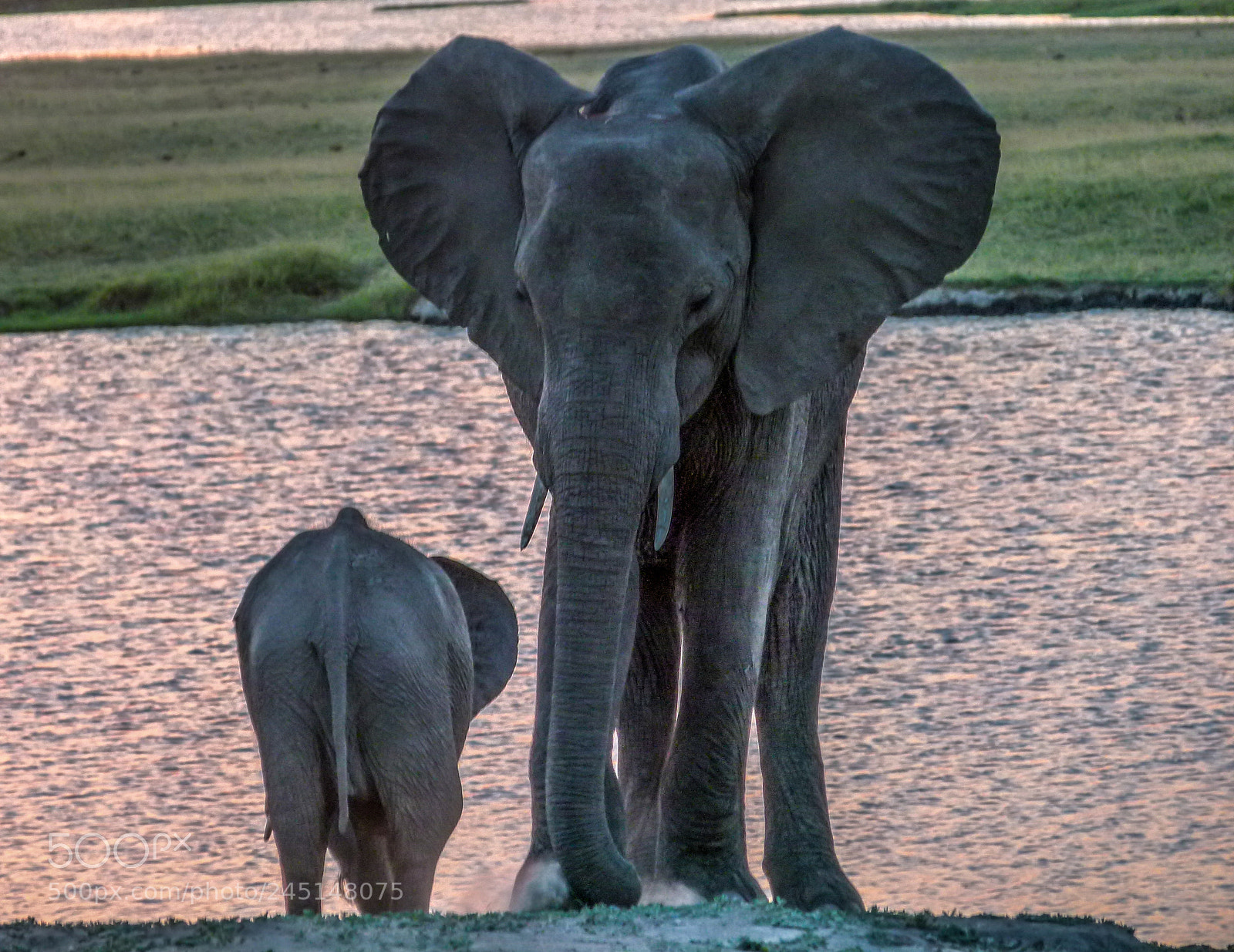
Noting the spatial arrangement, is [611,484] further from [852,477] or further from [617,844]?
A: [852,477]

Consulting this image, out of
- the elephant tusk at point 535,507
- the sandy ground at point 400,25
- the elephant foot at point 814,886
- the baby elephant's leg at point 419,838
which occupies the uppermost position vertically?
the elephant tusk at point 535,507

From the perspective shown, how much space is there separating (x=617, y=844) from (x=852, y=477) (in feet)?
18.1

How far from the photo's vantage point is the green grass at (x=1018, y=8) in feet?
110

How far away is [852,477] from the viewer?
383 inches

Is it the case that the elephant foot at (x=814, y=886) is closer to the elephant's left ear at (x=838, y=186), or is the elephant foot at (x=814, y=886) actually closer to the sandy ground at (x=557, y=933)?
the sandy ground at (x=557, y=933)

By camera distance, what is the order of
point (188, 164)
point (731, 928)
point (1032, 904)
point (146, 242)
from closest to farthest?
point (731, 928)
point (1032, 904)
point (146, 242)
point (188, 164)

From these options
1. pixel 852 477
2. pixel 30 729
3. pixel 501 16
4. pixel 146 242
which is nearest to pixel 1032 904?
pixel 30 729

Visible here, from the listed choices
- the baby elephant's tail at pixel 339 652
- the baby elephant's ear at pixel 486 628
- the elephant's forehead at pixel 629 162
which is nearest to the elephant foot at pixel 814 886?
the baby elephant's ear at pixel 486 628

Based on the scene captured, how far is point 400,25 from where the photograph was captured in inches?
1838

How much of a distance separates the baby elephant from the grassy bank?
9.90 metres

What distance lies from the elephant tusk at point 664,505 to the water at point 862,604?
4.98 ft

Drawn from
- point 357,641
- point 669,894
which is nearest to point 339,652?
point 357,641

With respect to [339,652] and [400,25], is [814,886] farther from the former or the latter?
[400,25]

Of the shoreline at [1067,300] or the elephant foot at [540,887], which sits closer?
the elephant foot at [540,887]
